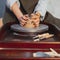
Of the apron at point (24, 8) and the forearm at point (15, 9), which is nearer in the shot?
the forearm at point (15, 9)

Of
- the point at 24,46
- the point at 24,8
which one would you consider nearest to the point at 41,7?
the point at 24,8

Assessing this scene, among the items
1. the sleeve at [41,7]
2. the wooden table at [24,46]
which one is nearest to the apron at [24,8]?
the sleeve at [41,7]

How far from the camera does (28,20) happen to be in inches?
41.1

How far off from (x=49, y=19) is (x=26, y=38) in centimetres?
58

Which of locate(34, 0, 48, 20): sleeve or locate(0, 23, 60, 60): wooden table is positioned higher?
locate(34, 0, 48, 20): sleeve

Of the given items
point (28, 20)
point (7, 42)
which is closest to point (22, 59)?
point (7, 42)

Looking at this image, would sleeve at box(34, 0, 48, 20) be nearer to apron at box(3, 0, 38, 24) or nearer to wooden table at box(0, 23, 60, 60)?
apron at box(3, 0, 38, 24)

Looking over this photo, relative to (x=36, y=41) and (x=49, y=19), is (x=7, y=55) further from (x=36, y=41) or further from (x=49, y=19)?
(x=49, y=19)

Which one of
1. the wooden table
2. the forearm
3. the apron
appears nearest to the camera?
the wooden table

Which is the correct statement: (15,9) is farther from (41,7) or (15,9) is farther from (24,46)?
(24,46)

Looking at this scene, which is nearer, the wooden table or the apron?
the wooden table

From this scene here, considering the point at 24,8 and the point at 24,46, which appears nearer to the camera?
the point at 24,46

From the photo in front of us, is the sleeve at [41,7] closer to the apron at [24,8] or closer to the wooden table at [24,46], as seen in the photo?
the apron at [24,8]

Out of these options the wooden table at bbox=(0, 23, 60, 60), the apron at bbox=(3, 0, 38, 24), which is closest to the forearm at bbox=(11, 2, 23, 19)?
the apron at bbox=(3, 0, 38, 24)
